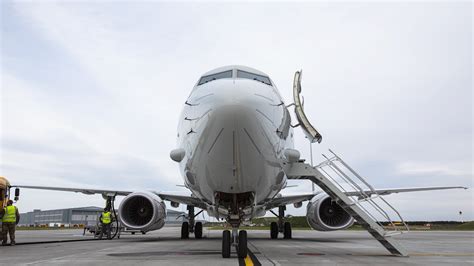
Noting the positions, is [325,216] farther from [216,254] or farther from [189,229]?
[189,229]

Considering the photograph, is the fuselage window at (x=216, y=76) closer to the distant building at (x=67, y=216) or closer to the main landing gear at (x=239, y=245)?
the main landing gear at (x=239, y=245)

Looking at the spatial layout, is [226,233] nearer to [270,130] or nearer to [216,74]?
[270,130]

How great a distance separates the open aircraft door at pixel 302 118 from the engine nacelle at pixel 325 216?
4.89 m

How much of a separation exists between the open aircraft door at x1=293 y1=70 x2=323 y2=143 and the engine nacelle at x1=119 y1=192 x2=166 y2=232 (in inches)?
259

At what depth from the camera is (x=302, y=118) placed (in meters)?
9.38

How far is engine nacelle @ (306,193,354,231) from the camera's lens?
13.5m

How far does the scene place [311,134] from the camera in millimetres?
9109

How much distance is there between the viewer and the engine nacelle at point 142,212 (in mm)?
13477

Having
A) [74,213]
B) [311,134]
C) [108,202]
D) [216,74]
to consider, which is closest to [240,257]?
[311,134]

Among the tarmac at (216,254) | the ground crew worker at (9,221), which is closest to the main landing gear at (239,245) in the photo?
the tarmac at (216,254)

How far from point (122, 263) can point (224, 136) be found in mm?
2890

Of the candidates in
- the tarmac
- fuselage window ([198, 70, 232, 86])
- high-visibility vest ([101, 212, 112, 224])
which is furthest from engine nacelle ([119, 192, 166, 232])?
fuselage window ([198, 70, 232, 86])

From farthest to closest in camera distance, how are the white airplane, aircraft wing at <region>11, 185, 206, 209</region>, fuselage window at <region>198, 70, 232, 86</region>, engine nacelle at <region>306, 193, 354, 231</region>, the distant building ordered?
the distant building
aircraft wing at <region>11, 185, 206, 209</region>
engine nacelle at <region>306, 193, 354, 231</region>
fuselage window at <region>198, 70, 232, 86</region>
the white airplane

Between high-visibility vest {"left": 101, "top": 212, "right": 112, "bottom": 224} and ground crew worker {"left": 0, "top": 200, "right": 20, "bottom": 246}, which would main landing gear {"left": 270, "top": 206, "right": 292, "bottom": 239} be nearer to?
high-visibility vest {"left": 101, "top": 212, "right": 112, "bottom": 224}
